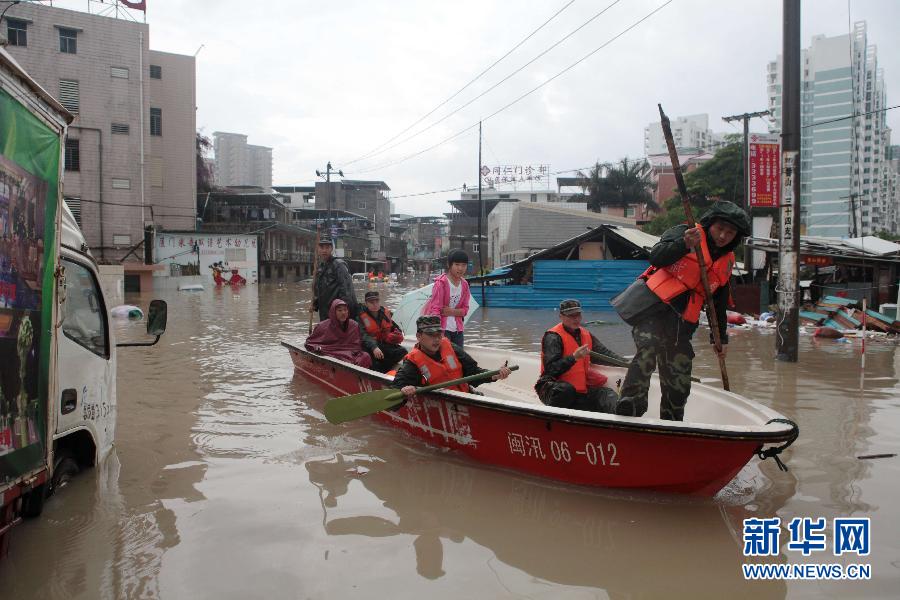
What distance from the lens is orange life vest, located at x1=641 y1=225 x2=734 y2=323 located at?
4453mm

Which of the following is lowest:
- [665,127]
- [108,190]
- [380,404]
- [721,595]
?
[721,595]

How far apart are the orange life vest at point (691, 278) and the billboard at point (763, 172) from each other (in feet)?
43.0

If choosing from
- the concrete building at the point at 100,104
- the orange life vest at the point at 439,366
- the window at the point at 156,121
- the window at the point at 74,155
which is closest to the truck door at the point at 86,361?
the orange life vest at the point at 439,366

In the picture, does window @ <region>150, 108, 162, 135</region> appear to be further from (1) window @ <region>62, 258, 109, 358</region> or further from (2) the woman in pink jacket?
(1) window @ <region>62, 258, 109, 358</region>

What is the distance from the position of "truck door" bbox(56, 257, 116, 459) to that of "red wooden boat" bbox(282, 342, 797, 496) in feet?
7.92

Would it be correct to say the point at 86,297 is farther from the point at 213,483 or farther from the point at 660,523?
the point at 660,523

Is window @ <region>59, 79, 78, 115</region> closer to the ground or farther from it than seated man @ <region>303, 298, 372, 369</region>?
farther from it

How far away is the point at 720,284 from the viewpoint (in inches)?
179

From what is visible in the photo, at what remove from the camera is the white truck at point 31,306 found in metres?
2.82

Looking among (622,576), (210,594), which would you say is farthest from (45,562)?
(622,576)

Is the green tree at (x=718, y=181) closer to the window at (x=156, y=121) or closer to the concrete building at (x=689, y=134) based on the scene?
the window at (x=156, y=121)

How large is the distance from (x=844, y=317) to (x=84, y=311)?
1598 cm

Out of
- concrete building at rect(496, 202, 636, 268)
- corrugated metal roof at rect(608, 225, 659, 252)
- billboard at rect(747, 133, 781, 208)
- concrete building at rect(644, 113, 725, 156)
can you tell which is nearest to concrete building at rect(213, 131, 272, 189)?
concrete building at rect(644, 113, 725, 156)

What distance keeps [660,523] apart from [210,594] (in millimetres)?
2765
